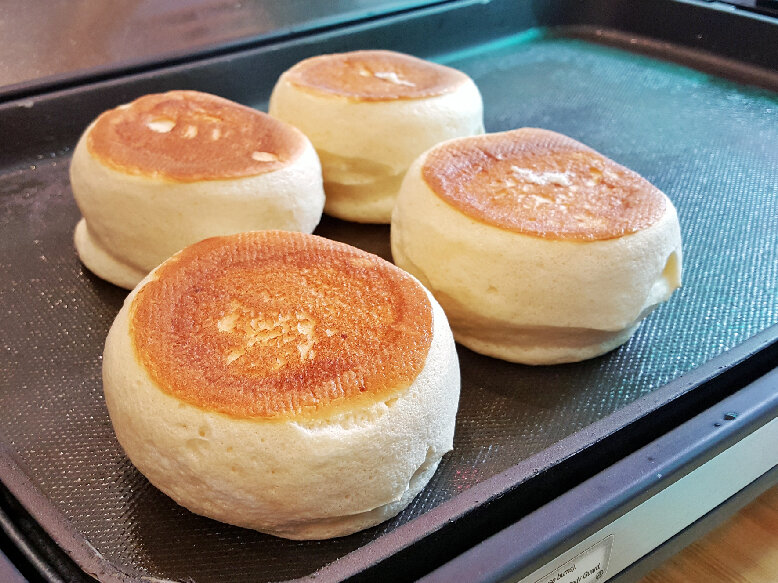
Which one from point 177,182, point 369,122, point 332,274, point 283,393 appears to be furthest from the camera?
point 369,122

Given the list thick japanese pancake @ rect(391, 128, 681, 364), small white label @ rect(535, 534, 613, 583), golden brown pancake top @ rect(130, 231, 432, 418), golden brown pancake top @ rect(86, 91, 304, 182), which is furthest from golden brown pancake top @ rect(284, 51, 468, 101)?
small white label @ rect(535, 534, 613, 583)

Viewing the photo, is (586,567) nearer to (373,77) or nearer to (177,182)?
(177,182)

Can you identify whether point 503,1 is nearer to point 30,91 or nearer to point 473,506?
point 30,91

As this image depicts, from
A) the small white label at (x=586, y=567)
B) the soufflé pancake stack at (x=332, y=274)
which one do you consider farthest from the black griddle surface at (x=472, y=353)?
the small white label at (x=586, y=567)

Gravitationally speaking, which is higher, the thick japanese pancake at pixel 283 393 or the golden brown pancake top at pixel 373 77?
the golden brown pancake top at pixel 373 77

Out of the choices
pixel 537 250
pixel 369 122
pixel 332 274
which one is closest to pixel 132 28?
pixel 369 122

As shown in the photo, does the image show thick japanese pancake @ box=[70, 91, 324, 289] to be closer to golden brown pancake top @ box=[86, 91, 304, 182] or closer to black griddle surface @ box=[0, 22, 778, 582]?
golden brown pancake top @ box=[86, 91, 304, 182]

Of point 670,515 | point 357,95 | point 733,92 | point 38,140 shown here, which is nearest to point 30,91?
point 38,140

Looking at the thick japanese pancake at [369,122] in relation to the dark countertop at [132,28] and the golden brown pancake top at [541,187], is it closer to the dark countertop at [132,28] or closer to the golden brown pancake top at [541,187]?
the golden brown pancake top at [541,187]
